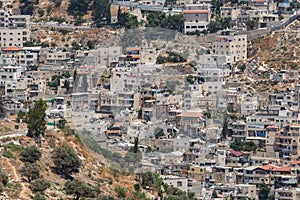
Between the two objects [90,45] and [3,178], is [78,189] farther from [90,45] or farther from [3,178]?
[90,45]

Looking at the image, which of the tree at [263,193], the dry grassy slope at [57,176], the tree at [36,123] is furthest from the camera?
the tree at [263,193]

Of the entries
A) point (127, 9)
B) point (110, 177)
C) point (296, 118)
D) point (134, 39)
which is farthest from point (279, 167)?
point (127, 9)

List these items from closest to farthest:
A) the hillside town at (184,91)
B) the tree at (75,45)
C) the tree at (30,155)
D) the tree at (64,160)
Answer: the tree at (30,155) < the tree at (64,160) < the hillside town at (184,91) < the tree at (75,45)

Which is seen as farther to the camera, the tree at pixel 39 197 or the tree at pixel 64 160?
the tree at pixel 64 160

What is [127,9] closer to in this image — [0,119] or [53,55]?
[53,55]

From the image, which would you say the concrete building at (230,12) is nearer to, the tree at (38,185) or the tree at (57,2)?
the tree at (57,2)

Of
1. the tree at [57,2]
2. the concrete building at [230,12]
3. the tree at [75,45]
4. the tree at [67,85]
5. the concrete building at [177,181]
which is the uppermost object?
the concrete building at [230,12]

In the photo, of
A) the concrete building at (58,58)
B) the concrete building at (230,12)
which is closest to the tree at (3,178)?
the concrete building at (58,58)
